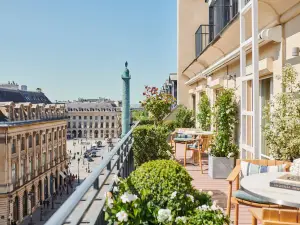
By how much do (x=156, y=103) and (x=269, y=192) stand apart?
9.76 metres

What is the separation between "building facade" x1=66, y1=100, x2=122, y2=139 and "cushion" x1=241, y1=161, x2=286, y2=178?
112 m

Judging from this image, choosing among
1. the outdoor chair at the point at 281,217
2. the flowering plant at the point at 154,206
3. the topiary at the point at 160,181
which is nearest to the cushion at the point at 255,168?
the flowering plant at the point at 154,206

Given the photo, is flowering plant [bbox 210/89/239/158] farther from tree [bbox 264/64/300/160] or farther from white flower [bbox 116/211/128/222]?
white flower [bbox 116/211/128/222]

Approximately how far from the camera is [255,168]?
442cm

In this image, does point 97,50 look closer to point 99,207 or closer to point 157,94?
point 157,94

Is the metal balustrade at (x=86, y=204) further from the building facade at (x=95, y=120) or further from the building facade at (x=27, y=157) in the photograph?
the building facade at (x=95, y=120)

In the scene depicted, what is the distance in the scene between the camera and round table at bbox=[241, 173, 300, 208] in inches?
108

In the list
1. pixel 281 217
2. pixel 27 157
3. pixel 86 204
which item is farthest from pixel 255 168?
pixel 27 157

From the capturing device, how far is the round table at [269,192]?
8.97 feet

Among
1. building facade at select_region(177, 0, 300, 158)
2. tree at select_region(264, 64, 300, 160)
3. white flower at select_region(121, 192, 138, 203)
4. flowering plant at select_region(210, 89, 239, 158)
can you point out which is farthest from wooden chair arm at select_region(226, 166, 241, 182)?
flowering plant at select_region(210, 89, 239, 158)

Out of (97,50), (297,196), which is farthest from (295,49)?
(97,50)

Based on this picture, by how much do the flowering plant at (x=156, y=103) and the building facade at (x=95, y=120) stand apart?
10283cm

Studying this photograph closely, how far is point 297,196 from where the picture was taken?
2.86 meters

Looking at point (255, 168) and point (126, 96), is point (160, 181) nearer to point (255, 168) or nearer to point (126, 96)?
point (255, 168)
